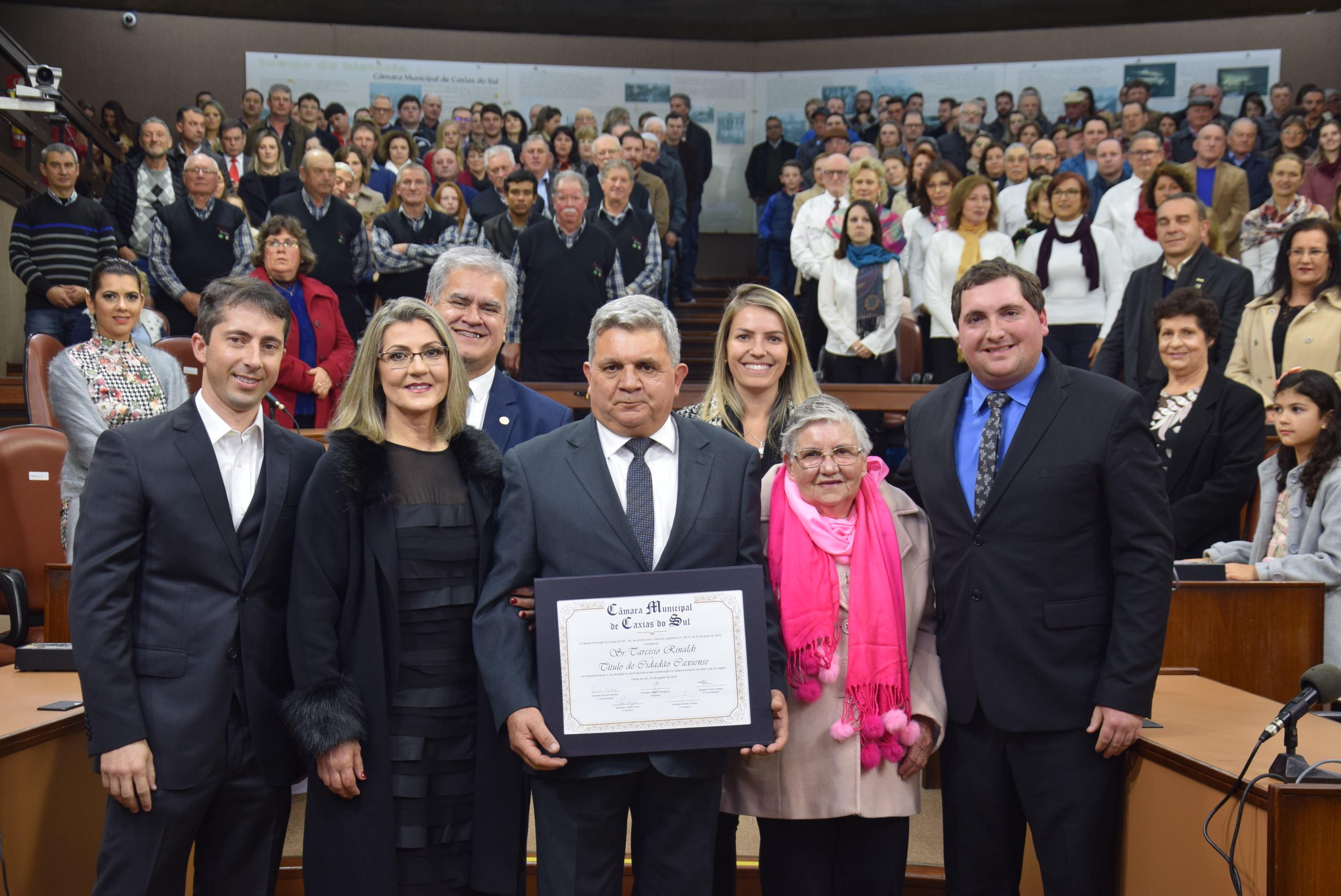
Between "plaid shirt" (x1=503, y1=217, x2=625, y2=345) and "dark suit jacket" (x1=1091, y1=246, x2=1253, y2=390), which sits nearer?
"dark suit jacket" (x1=1091, y1=246, x2=1253, y2=390)

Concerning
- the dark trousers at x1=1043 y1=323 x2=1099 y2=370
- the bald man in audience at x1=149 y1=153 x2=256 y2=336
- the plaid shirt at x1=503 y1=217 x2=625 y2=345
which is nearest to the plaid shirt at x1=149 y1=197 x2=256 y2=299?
the bald man in audience at x1=149 y1=153 x2=256 y2=336

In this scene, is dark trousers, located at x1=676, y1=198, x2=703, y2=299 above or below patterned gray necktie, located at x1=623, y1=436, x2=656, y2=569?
above

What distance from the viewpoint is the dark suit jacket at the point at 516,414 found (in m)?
2.71

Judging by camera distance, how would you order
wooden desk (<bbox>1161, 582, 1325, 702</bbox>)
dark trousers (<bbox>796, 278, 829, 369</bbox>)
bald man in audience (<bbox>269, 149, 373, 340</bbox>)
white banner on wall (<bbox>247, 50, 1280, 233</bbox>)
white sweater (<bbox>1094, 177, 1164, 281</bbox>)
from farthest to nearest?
1. white banner on wall (<bbox>247, 50, 1280, 233</bbox>)
2. dark trousers (<bbox>796, 278, 829, 369</bbox>)
3. white sweater (<bbox>1094, 177, 1164, 281</bbox>)
4. bald man in audience (<bbox>269, 149, 373, 340</bbox>)
5. wooden desk (<bbox>1161, 582, 1325, 702</bbox>)

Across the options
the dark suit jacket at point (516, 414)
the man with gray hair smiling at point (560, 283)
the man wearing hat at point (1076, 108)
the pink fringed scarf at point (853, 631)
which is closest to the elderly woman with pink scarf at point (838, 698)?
the pink fringed scarf at point (853, 631)

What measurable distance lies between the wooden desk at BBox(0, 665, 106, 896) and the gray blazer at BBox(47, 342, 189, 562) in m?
1.32

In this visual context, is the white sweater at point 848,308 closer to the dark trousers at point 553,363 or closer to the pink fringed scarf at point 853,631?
the dark trousers at point 553,363

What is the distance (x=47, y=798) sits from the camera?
7.93ft

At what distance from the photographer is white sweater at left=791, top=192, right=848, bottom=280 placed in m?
6.56

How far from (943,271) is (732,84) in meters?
7.13

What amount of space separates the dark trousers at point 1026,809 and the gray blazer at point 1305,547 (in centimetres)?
136

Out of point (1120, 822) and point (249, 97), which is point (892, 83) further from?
point (1120, 822)

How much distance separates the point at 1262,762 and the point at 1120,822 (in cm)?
35

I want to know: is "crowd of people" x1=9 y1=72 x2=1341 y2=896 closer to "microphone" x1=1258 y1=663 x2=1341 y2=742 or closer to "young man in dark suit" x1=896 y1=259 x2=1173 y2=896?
"young man in dark suit" x1=896 y1=259 x2=1173 y2=896
